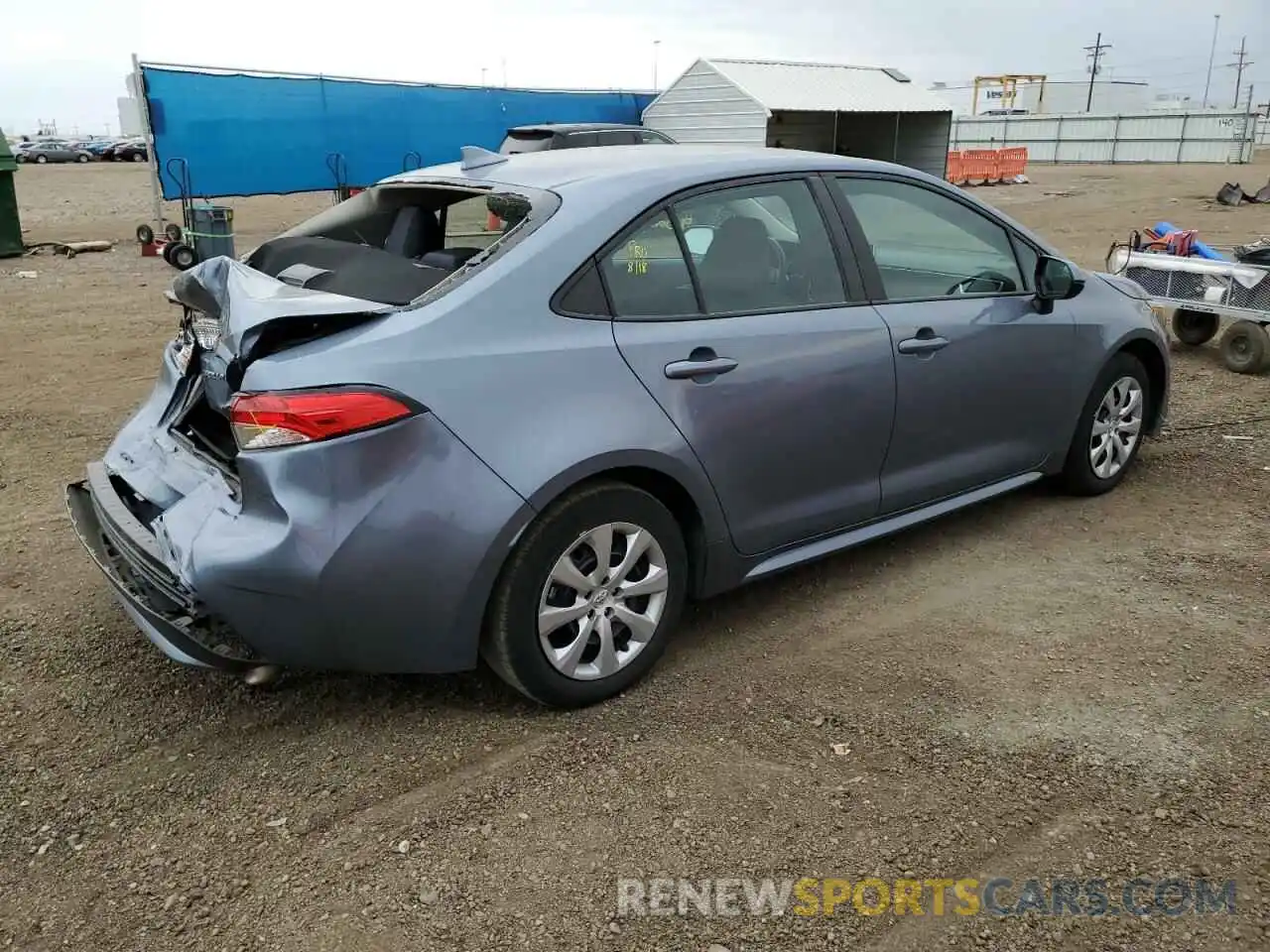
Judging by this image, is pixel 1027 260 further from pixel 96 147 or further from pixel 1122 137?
pixel 96 147

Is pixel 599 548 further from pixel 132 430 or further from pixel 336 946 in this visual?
pixel 132 430

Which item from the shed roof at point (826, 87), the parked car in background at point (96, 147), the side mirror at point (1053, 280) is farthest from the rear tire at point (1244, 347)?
the parked car in background at point (96, 147)

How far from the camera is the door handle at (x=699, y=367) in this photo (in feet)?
10.5

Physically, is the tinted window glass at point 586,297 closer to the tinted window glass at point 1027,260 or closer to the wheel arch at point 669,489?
the wheel arch at point 669,489

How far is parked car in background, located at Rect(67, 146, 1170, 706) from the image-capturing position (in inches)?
108

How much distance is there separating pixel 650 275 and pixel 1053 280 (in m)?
1.93

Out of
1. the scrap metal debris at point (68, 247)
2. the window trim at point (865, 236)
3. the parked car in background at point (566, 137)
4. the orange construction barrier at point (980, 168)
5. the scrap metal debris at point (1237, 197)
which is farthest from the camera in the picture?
the orange construction barrier at point (980, 168)

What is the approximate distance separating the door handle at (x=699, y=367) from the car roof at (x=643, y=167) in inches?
22.8

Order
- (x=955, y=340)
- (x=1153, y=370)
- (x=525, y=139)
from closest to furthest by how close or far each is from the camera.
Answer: (x=955, y=340) → (x=1153, y=370) → (x=525, y=139)

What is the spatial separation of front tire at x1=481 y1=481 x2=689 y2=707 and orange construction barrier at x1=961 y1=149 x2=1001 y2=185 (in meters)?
30.9

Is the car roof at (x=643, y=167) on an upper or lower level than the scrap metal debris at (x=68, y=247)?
upper

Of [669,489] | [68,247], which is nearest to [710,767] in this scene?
[669,489]

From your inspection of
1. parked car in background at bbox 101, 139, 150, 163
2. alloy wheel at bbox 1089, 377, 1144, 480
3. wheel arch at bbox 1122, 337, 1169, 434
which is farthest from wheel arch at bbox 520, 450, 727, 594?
parked car in background at bbox 101, 139, 150, 163

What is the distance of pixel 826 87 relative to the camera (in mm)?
21375
